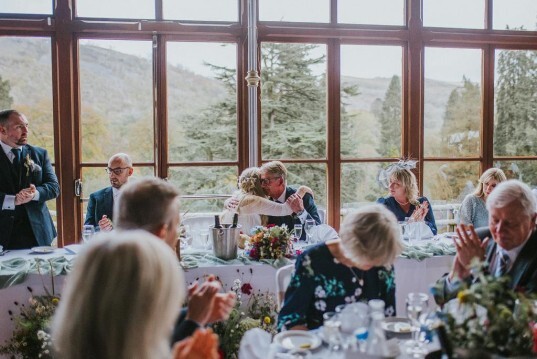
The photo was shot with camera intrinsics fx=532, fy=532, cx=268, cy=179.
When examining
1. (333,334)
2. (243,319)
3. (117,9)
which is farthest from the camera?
(117,9)

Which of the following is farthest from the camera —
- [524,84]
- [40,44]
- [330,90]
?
[524,84]

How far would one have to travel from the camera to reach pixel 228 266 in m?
3.02

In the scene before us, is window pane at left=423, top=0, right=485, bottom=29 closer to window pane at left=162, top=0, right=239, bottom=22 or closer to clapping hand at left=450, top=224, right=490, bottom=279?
window pane at left=162, top=0, right=239, bottom=22

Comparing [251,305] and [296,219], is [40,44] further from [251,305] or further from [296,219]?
[251,305]

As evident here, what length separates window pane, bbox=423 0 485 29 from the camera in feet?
17.2

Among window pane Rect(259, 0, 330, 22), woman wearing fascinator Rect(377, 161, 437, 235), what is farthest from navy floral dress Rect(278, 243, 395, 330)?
window pane Rect(259, 0, 330, 22)

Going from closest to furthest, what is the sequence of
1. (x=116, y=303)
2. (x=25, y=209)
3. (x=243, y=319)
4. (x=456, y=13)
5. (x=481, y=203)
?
1. (x=116, y=303)
2. (x=243, y=319)
3. (x=25, y=209)
4. (x=481, y=203)
5. (x=456, y=13)

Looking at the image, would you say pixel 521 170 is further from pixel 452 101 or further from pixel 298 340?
pixel 298 340

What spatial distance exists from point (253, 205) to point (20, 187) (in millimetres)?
1749

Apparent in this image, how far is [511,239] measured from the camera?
221cm

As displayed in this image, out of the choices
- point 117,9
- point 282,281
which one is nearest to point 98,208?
point 117,9

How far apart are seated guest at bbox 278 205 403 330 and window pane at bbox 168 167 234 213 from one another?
2793 mm

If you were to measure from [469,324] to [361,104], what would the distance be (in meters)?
3.89

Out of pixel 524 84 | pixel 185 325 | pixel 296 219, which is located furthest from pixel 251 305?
pixel 524 84
